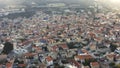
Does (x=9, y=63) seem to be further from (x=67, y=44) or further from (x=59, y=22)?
(x=59, y=22)

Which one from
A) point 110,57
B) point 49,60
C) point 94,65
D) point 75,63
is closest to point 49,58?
point 49,60

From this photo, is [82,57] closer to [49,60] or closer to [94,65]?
[94,65]

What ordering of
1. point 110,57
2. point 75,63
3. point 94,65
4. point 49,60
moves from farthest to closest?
point 110,57 → point 49,60 → point 75,63 → point 94,65

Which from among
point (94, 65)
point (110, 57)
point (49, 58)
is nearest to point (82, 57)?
point (94, 65)

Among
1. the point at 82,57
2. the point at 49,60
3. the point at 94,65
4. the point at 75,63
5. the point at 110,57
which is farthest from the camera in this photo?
the point at 82,57

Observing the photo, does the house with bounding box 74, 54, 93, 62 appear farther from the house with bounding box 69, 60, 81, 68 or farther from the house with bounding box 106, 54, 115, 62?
the house with bounding box 106, 54, 115, 62

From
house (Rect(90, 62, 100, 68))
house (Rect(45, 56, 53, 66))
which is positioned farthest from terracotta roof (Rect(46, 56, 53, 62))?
house (Rect(90, 62, 100, 68))

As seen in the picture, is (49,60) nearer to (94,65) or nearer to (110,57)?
(94,65)

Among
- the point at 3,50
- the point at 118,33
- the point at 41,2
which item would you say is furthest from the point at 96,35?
the point at 41,2

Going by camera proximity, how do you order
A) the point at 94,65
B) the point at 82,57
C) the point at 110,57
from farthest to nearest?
the point at 82,57, the point at 110,57, the point at 94,65

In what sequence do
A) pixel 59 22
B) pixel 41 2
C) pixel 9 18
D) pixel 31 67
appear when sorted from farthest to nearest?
pixel 41 2 < pixel 9 18 < pixel 59 22 < pixel 31 67

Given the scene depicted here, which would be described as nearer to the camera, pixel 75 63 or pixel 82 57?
pixel 75 63
